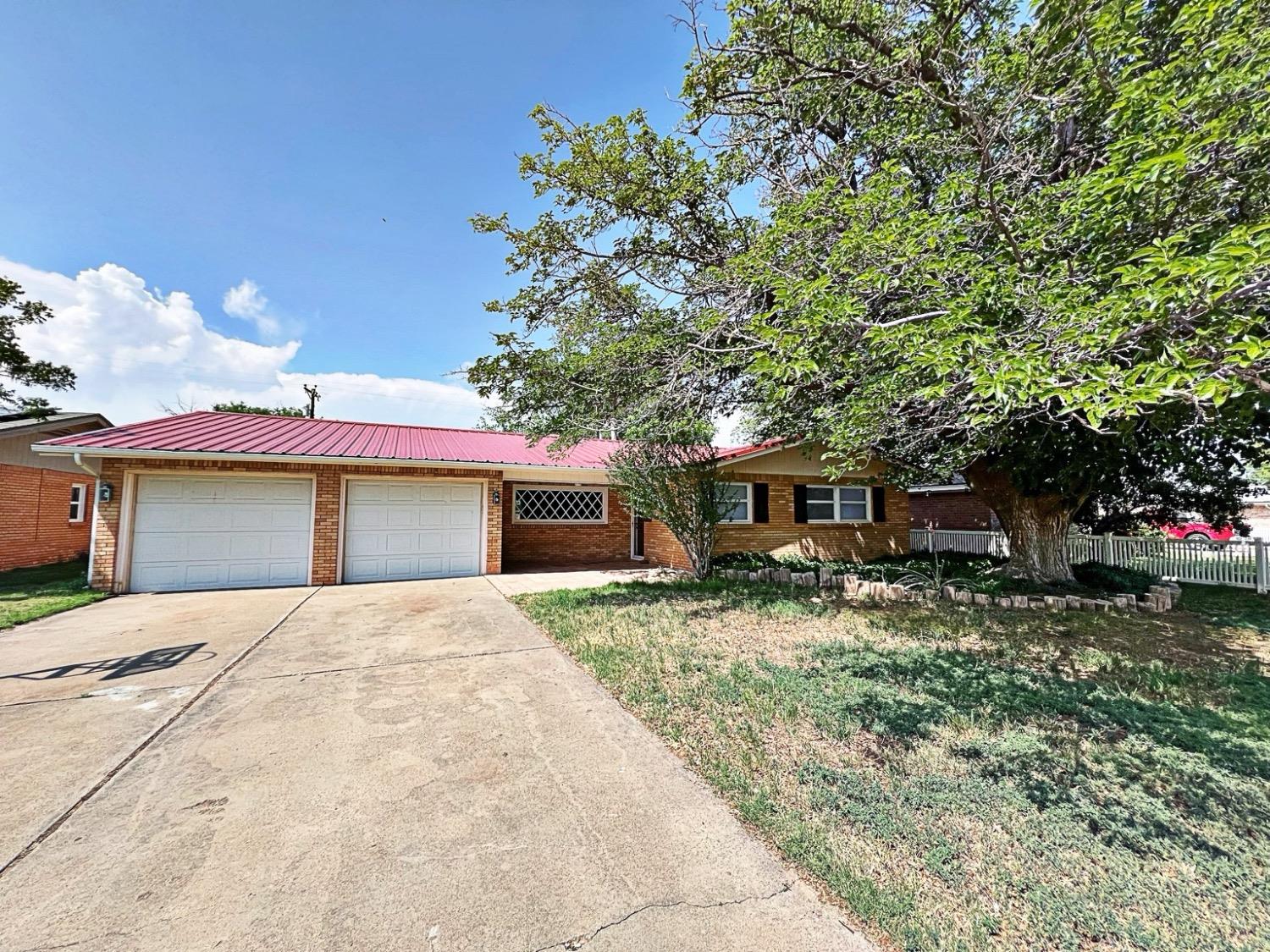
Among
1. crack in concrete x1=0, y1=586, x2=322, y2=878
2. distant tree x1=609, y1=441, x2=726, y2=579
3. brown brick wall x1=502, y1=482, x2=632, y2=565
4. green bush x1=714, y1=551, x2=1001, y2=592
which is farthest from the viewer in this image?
brown brick wall x1=502, y1=482, x2=632, y2=565

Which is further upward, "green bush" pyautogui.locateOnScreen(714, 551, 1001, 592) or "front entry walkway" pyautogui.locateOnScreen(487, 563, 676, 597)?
"green bush" pyautogui.locateOnScreen(714, 551, 1001, 592)

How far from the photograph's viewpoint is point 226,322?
1808cm

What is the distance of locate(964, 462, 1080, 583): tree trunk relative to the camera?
9.61 m

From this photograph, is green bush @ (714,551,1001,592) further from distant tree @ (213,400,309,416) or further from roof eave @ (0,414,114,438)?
distant tree @ (213,400,309,416)

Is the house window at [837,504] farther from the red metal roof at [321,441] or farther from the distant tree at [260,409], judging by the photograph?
the distant tree at [260,409]

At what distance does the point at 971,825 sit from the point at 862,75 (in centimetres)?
626

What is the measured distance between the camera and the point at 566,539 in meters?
14.1

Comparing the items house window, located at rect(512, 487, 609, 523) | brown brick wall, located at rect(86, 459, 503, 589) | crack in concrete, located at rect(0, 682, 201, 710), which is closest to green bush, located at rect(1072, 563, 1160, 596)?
house window, located at rect(512, 487, 609, 523)

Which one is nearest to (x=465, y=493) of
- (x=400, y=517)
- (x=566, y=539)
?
(x=400, y=517)

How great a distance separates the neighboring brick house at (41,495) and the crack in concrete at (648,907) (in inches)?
541

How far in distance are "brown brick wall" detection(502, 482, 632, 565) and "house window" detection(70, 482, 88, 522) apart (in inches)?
462

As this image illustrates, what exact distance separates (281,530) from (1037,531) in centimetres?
1470

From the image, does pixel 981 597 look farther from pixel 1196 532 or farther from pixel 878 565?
pixel 1196 532

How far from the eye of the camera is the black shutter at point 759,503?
42.0 ft
